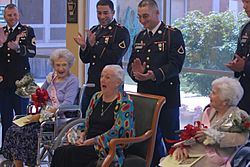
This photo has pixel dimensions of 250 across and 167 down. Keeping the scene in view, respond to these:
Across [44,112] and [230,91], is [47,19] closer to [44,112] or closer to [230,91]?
[44,112]

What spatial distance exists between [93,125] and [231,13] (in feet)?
6.14

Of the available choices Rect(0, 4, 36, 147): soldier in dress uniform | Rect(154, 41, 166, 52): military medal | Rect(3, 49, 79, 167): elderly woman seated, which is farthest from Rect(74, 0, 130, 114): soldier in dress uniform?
Rect(0, 4, 36, 147): soldier in dress uniform

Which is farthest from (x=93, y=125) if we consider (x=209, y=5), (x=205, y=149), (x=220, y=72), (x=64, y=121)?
(x=209, y=5)

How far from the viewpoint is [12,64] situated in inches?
221

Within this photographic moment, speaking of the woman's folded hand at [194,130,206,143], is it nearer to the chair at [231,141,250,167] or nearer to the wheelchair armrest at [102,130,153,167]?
the chair at [231,141,250,167]

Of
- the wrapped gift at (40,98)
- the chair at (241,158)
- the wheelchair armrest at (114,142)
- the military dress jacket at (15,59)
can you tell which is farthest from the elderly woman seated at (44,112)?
the chair at (241,158)

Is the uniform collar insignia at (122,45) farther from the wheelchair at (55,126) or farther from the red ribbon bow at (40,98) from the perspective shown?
the red ribbon bow at (40,98)

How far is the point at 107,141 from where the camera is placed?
373 cm

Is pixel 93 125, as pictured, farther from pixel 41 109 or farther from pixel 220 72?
pixel 220 72

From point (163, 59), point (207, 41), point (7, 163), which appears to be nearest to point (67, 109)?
point (7, 163)

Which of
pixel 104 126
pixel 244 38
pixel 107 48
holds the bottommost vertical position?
pixel 104 126

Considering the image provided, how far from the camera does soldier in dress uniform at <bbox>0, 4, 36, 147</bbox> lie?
557 centimetres

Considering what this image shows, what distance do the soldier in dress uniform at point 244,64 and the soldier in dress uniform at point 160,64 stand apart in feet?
1.73

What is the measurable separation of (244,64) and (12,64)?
278cm
